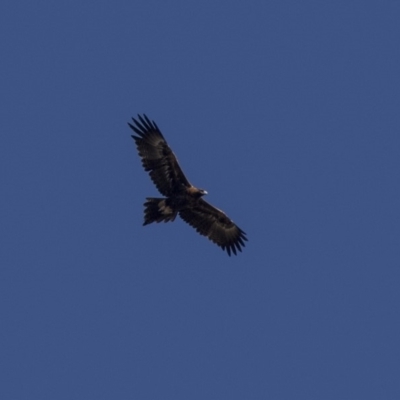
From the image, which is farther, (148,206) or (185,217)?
(185,217)

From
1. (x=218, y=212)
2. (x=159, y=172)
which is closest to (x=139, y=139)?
(x=159, y=172)

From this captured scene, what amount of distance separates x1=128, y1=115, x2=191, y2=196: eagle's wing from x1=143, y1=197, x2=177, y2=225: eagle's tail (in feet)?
1.51

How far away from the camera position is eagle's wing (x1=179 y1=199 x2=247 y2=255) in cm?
3056

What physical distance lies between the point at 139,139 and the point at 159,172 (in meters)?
1.13

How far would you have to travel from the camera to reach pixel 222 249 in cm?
3156

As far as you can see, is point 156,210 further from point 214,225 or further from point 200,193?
point 214,225

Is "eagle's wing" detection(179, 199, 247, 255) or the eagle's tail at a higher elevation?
"eagle's wing" detection(179, 199, 247, 255)

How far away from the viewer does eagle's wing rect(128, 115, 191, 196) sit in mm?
29266

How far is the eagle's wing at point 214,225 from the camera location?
100ft

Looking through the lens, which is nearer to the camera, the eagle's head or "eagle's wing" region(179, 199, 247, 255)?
the eagle's head

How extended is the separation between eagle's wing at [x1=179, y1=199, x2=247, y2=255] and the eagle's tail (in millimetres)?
1294

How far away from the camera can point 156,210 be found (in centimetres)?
A: 2891

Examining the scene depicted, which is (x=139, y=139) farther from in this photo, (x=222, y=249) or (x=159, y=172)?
(x=222, y=249)

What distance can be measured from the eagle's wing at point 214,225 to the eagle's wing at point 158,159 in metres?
1.13
